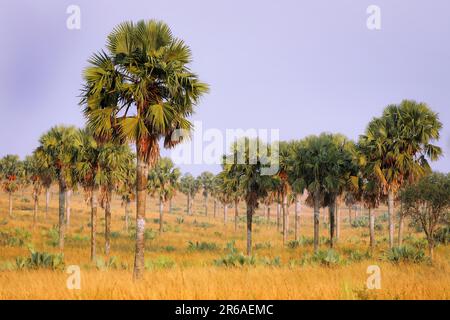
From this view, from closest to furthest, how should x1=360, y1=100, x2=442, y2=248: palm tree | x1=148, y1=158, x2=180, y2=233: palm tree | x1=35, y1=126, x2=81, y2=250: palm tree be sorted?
x1=360, y1=100, x2=442, y2=248: palm tree, x1=35, y1=126, x2=81, y2=250: palm tree, x1=148, y1=158, x2=180, y2=233: palm tree

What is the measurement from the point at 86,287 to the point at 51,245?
2777cm

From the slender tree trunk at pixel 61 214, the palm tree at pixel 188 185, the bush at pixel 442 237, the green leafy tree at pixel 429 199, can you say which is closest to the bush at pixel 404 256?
the green leafy tree at pixel 429 199

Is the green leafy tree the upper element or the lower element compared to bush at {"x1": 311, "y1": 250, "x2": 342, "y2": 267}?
upper

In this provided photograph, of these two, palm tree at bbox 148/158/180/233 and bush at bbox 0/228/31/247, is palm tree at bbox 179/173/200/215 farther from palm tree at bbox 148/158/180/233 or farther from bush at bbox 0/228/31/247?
bush at bbox 0/228/31/247

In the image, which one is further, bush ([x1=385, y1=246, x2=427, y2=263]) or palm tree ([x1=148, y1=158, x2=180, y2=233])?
palm tree ([x1=148, y1=158, x2=180, y2=233])

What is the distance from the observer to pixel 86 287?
11.1 meters

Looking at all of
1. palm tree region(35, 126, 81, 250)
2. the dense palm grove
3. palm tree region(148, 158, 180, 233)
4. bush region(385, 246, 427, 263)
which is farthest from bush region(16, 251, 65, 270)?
palm tree region(148, 158, 180, 233)

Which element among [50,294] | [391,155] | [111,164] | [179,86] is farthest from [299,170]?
[50,294]

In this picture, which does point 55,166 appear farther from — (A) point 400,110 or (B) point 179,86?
(A) point 400,110

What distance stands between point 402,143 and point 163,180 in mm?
34414

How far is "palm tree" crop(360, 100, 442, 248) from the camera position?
27078 millimetres

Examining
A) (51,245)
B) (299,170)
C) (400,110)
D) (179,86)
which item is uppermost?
(400,110)

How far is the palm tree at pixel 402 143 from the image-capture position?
27.1 metres

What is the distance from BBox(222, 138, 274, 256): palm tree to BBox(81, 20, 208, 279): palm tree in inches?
674
